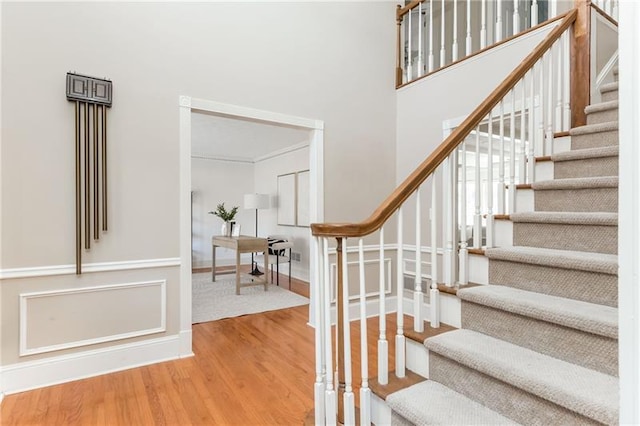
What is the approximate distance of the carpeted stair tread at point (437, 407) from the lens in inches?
52.3

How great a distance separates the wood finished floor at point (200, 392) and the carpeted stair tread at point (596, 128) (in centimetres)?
203

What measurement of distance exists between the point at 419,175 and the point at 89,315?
245 cm

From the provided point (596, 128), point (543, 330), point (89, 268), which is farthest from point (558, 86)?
point (89, 268)

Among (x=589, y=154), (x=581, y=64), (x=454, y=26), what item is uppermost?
(x=454, y=26)

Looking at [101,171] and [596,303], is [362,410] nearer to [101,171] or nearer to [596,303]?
[596,303]

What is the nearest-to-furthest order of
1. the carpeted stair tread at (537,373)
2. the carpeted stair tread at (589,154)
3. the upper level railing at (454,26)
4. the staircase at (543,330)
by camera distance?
1. the carpeted stair tread at (537,373)
2. the staircase at (543,330)
3. the carpeted stair tread at (589,154)
4. the upper level railing at (454,26)

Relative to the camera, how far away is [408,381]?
5.35ft

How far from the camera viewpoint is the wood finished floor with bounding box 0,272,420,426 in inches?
77.6

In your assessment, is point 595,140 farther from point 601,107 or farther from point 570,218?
point 570,218

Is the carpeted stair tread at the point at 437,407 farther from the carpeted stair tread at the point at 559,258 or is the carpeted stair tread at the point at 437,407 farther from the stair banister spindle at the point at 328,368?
the carpeted stair tread at the point at 559,258

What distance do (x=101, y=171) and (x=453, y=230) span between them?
2408 millimetres

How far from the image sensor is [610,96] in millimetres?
2604

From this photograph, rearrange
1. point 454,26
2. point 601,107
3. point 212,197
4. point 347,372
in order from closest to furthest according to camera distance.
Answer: point 347,372, point 601,107, point 454,26, point 212,197

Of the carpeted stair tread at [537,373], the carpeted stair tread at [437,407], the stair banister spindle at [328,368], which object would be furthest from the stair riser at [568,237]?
the stair banister spindle at [328,368]
